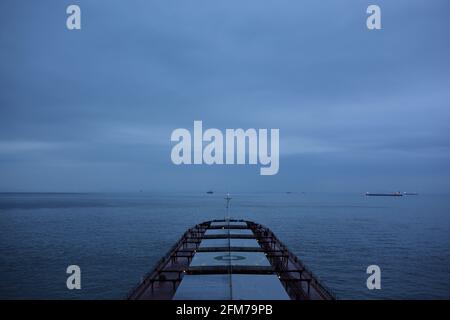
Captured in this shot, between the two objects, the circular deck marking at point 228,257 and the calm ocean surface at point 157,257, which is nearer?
the circular deck marking at point 228,257

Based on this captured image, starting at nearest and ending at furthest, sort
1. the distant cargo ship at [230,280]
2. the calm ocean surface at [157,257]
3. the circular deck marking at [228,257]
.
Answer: the distant cargo ship at [230,280] → the circular deck marking at [228,257] → the calm ocean surface at [157,257]

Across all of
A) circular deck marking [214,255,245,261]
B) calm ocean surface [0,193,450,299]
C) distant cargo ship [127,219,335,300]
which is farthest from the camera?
calm ocean surface [0,193,450,299]

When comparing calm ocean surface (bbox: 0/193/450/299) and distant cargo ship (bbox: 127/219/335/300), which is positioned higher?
distant cargo ship (bbox: 127/219/335/300)

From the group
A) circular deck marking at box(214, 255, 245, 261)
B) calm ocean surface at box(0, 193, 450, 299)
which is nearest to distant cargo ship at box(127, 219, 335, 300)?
circular deck marking at box(214, 255, 245, 261)

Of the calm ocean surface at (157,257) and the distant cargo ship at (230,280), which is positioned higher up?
the distant cargo ship at (230,280)

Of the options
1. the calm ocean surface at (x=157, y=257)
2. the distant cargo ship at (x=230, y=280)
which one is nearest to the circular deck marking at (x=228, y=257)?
the distant cargo ship at (x=230, y=280)

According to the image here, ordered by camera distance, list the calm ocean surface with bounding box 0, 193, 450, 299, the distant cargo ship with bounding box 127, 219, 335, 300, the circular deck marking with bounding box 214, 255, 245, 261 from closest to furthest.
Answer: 1. the distant cargo ship with bounding box 127, 219, 335, 300
2. the circular deck marking with bounding box 214, 255, 245, 261
3. the calm ocean surface with bounding box 0, 193, 450, 299

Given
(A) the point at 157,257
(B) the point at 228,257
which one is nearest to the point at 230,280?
(B) the point at 228,257

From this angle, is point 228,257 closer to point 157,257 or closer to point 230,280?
point 230,280

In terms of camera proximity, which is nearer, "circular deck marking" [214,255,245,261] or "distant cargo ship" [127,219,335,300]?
"distant cargo ship" [127,219,335,300]

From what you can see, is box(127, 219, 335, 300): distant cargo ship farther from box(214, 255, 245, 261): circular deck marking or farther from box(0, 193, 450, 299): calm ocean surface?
box(0, 193, 450, 299): calm ocean surface

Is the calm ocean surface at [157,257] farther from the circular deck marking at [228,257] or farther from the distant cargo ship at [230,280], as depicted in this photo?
the circular deck marking at [228,257]

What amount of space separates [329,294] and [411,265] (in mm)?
33094
